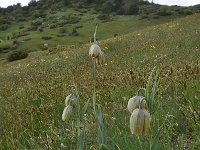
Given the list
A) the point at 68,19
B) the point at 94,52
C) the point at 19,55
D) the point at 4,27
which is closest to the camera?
the point at 94,52

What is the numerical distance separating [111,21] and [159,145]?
2214 inches

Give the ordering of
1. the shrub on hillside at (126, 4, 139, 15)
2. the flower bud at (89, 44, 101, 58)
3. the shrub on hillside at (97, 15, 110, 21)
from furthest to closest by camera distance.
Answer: the shrub on hillside at (126, 4, 139, 15), the shrub on hillside at (97, 15, 110, 21), the flower bud at (89, 44, 101, 58)

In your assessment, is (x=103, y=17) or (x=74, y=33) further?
(x=103, y=17)

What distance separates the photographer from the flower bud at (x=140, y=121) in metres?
2.16

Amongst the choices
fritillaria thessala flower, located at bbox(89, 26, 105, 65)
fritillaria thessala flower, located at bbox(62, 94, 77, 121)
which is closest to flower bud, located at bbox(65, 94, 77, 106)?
fritillaria thessala flower, located at bbox(62, 94, 77, 121)

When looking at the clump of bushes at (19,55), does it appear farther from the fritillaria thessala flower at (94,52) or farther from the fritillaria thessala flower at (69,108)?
the fritillaria thessala flower at (69,108)

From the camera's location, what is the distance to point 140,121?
7.06ft

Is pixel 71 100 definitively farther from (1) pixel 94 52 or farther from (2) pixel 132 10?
(2) pixel 132 10

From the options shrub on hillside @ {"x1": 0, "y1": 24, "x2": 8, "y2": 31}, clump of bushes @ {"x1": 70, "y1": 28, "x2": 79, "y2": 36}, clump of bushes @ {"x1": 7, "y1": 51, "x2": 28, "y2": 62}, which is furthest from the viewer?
shrub on hillside @ {"x1": 0, "y1": 24, "x2": 8, "y2": 31}

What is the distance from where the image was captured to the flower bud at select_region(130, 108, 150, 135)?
2.16m

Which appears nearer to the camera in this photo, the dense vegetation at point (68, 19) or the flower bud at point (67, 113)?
the flower bud at point (67, 113)

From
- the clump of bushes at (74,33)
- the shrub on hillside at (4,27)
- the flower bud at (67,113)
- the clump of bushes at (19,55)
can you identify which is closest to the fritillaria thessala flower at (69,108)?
the flower bud at (67,113)

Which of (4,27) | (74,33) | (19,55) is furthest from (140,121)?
(4,27)

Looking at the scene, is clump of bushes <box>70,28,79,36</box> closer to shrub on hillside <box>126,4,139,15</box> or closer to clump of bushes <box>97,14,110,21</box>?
clump of bushes <box>97,14,110,21</box>
